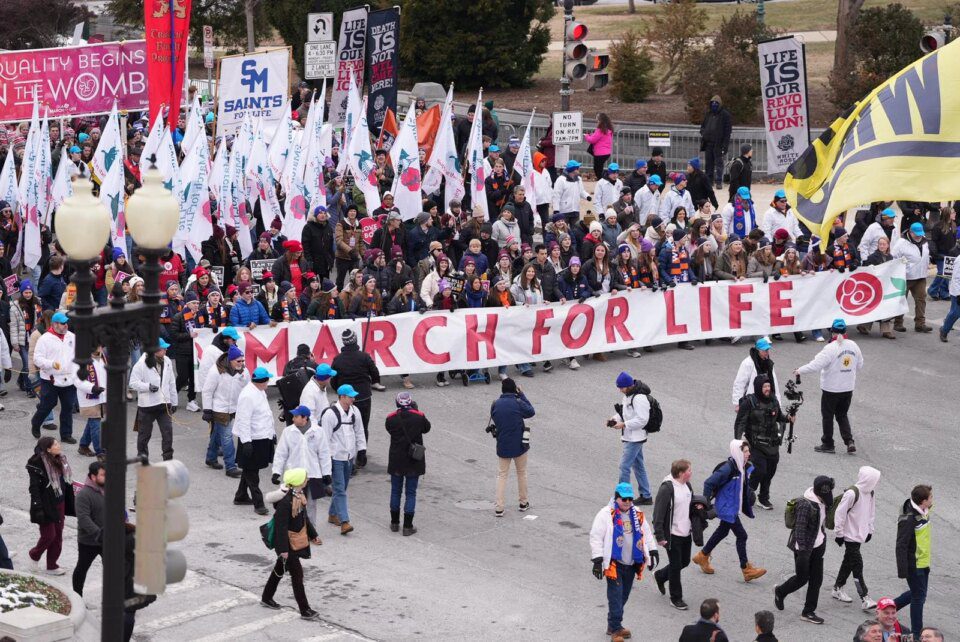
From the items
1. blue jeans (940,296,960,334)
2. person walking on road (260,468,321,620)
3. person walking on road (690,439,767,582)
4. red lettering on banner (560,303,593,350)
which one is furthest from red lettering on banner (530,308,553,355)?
person walking on road (260,468,321,620)

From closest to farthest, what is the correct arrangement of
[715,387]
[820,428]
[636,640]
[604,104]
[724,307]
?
[636,640], [820,428], [715,387], [724,307], [604,104]

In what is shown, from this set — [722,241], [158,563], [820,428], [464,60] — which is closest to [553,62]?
[464,60]

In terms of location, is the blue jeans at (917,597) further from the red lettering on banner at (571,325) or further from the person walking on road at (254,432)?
the red lettering on banner at (571,325)

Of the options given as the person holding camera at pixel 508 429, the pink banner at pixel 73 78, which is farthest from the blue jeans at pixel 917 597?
the pink banner at pixel 73 78

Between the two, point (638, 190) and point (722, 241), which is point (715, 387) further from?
point (638, 190)

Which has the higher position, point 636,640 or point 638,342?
point 638,342

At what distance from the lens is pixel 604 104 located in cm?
3956

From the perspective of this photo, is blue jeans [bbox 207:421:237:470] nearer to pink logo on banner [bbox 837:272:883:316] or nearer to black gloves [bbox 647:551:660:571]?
black gloves [bbox 647:551:660:571]

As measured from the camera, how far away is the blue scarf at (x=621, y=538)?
12.8 metres

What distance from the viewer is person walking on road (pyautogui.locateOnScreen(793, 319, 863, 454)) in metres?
17.6

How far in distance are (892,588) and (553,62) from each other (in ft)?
127

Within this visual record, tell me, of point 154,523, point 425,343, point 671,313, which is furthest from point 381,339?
point 154,523

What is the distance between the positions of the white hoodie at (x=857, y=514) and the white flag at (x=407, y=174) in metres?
10.5

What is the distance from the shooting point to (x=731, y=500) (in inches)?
558
